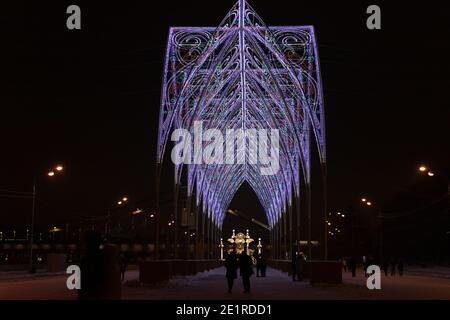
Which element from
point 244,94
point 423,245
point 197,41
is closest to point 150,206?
point 423,245

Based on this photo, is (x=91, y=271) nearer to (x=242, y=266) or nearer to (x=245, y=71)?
(x=242, y=266)

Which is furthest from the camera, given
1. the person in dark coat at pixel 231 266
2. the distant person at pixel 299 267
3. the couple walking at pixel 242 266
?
the distant person at pixel 299 267

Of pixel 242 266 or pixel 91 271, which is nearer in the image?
pixel 91 271

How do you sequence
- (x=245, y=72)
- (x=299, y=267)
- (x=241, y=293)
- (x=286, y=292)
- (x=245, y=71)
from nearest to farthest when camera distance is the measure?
(x=241, y=293) → (x=286, y=292) → (x=299, y=267) → (x=245, y=71) → (x=245, y=72)

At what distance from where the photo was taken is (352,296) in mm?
23812

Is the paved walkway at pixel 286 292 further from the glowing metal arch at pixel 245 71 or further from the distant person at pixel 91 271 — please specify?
the distant person at pixel 91 271

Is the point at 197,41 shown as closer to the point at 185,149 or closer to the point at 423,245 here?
the point at 185,149

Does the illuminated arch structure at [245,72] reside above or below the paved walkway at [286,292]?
above

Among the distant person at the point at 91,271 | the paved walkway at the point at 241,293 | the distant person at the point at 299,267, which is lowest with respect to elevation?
the paved walkway at the point at 241,293

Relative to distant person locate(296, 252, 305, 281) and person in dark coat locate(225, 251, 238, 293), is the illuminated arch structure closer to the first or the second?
distant person locate(296, 252, 305, 281)

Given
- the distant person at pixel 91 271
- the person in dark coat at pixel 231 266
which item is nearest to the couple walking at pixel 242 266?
the person in dark coat at pixel 231 266

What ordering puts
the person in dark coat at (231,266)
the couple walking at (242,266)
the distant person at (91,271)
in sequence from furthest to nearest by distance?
1. the person in dark coat at (231,266)
2. the couple walking at (242,266)
3. the distant person at (91,271)

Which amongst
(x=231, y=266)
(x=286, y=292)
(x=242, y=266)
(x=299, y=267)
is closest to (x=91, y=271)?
(x=242, y=266)
